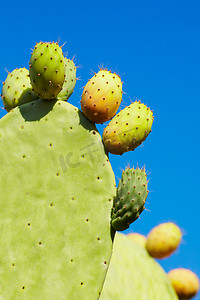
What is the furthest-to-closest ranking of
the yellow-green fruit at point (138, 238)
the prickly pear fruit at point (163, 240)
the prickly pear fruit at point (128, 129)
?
1. the yellow-green fruit at point (138, 238)
2. the prickly pear fruit at point (163, 240)
3. the prickly pear fruit at point (128, 129)

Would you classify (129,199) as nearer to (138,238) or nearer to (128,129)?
(128,129)

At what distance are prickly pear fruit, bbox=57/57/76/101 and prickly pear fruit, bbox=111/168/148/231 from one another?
743 millimetres

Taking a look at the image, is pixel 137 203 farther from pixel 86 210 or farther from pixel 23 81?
pixel 23 81

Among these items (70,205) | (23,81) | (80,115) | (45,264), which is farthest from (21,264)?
(23,81)

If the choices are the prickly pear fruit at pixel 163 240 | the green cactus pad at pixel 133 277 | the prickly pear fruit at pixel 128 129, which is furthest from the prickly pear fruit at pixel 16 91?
the prickly pear fruit at pixel 163 240

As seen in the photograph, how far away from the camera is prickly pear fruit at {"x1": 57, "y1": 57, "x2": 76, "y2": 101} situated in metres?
3.23

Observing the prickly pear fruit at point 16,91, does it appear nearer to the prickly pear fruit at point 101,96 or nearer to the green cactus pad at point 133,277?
the prickly pear fruit at point 101,96

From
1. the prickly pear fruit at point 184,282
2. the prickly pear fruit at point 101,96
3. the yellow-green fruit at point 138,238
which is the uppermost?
the yellow-green fruit at point 138,238

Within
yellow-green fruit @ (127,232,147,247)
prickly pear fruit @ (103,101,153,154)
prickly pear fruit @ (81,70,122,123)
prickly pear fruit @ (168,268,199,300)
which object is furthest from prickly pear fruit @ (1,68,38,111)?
prickly pear fruit @ (168,268,199,300)

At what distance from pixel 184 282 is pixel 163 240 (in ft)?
1.63

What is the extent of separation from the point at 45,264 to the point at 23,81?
1254 mm

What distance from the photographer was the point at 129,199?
2830 mm

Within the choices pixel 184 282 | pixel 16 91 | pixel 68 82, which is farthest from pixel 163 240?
pixel 16 91

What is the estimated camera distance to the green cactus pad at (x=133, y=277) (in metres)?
4.01
